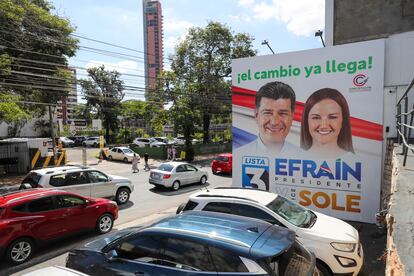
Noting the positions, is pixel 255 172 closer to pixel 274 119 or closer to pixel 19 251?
pixel 274 119

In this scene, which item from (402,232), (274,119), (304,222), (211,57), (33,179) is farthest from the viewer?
(211,57)

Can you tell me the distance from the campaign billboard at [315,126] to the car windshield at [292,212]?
12.0 ft

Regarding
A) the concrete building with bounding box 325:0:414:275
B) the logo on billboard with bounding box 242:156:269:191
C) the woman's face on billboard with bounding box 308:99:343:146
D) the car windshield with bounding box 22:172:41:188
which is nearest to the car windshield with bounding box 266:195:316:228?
the concrete building with bounding box 325:0:414:275

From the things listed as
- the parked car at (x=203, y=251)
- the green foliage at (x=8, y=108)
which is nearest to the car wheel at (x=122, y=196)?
the parked car at (x=203, y=251)

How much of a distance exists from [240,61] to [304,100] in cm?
287

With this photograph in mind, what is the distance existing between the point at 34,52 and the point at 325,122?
17885 mm

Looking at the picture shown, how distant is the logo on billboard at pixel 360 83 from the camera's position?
9500 millimetres

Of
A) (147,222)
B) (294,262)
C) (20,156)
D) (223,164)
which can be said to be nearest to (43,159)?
(20,156)

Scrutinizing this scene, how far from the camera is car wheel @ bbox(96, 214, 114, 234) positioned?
9055 millimetres

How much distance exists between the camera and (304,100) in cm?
1056

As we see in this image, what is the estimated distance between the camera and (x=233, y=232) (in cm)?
429

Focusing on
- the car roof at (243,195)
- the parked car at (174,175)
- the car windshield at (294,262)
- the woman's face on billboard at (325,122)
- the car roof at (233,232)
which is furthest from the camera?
the parked car at (174,175)

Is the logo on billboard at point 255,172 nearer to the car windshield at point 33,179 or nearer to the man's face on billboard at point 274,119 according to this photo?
the man's face on billboard at point 274,119

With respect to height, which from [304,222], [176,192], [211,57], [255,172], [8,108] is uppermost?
[211,57]
